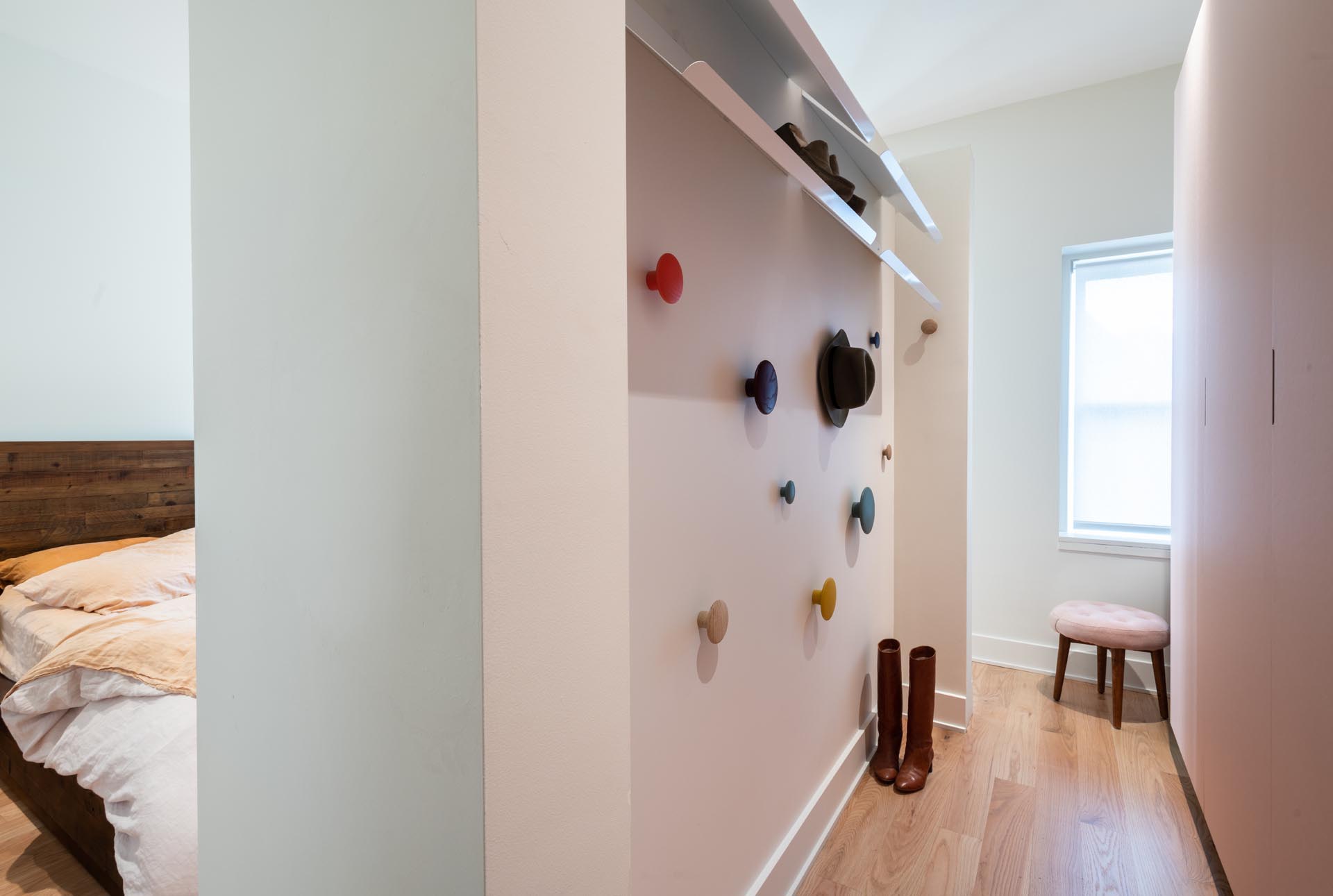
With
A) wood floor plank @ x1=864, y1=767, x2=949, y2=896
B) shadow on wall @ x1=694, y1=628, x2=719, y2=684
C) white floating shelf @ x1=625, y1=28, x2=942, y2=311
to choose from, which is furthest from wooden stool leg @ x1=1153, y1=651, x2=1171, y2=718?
shadow on wall @ x1=694, y1=628, x2=719, y2=684

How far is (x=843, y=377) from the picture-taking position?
6.01 feet

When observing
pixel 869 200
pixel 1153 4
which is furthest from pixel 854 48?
pixel 1153 4

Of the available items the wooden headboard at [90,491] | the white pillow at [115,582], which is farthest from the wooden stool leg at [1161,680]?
the wooden headboard at [90,491]

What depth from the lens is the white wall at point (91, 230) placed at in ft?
8.45

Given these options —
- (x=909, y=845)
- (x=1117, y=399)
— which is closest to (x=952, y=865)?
(x=909, y=845)

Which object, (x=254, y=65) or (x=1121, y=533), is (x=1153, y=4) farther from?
(x=254, y=65)

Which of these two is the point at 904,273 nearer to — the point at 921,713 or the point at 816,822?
the point at 921,713

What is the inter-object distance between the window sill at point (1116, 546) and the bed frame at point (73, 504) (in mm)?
3827

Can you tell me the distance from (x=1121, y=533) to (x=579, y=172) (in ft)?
11.5

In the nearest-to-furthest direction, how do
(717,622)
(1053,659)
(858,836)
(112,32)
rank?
1. (717,622)
2. (858,836)
3. (112,32)
4. (1053,659)

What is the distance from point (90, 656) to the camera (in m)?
1.61

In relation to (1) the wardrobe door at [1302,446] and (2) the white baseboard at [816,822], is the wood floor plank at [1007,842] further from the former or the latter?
(1) the wardrobe door at [1302,446]

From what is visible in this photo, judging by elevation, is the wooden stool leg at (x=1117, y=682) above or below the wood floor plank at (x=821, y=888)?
above

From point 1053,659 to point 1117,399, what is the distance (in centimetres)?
130
